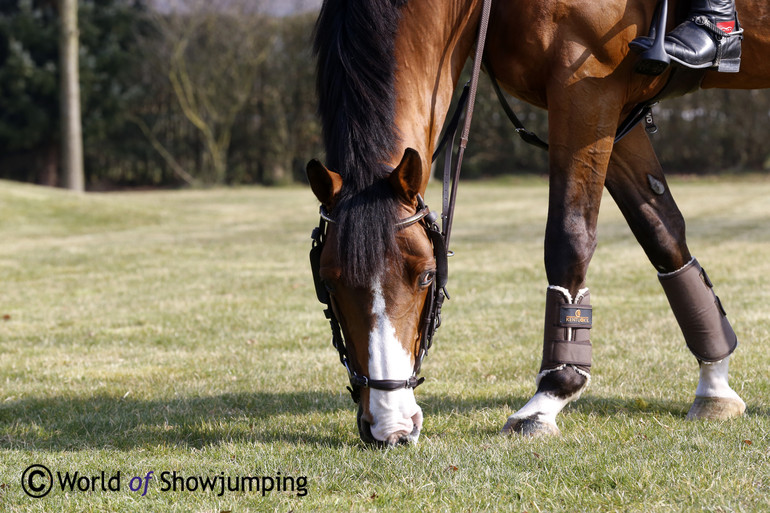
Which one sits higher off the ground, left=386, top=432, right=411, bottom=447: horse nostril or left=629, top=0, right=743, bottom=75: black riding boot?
left=629, top=0, right=743, bottom=75: black riding boot

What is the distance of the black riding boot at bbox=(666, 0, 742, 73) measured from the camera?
3.00m

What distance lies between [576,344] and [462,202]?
45.9 feet

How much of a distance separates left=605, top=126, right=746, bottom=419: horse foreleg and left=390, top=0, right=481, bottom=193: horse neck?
2.77ft

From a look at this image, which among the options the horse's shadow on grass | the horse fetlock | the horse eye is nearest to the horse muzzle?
the horse's shadow on grass

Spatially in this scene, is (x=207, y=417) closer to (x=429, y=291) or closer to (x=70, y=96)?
(x=429, y=291)

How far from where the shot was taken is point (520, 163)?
22.1m

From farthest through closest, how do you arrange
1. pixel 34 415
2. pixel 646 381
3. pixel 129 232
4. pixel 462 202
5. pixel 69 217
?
pixel 462 202 → pixel 69 217 → pixel 129 232 → pixel 646 381 → pixel 34 415

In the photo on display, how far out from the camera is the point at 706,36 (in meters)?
3.03

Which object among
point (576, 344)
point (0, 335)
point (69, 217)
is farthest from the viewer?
point (69, 217)

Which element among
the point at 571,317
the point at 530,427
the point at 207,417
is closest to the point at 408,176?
the point at 571,317

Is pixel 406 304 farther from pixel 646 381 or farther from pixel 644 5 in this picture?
pixel 646 381

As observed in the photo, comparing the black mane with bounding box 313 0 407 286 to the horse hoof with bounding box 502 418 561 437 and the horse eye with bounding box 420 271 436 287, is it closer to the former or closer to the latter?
the horse eye with bounding box 420 271 436 287

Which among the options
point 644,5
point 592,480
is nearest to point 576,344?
point 592,480

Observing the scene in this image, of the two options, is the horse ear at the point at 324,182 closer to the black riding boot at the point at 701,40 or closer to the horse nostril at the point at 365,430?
the horse nostril at the point at 365,430
